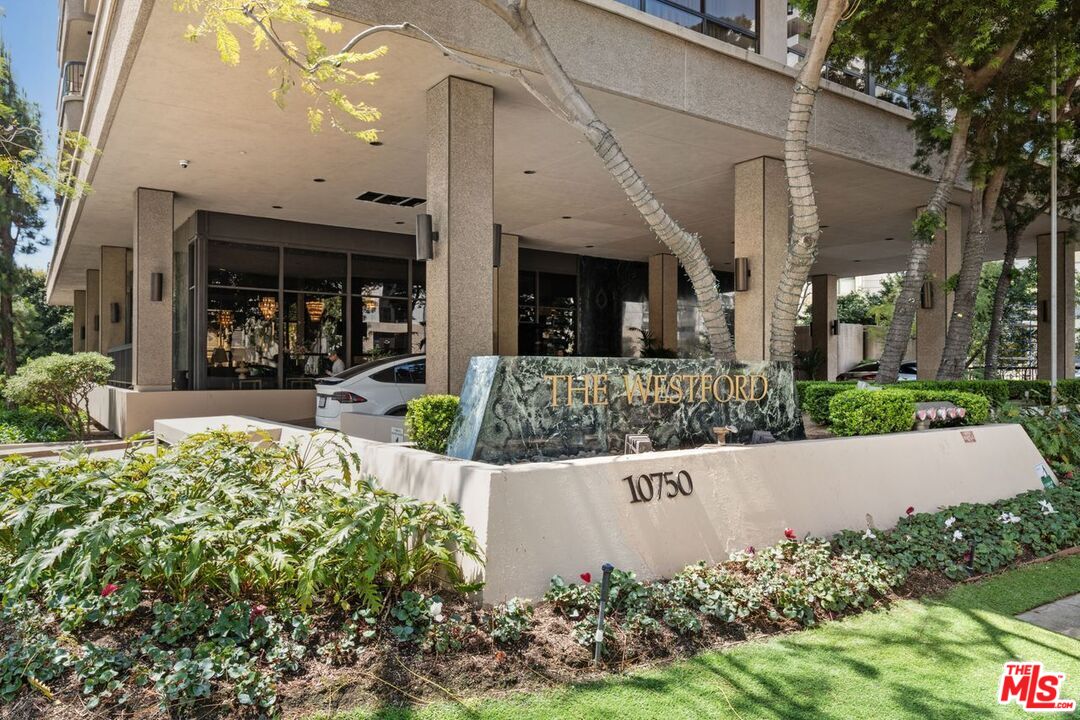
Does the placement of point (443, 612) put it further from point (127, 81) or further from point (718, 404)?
point (127, 81)

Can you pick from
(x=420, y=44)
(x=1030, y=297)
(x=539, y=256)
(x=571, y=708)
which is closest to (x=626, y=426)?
(x=571, y=708)

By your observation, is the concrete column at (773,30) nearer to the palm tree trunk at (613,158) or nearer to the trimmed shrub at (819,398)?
the palm tree trunk at (613,158)

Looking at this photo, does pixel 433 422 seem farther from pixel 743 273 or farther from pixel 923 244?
pixel 923 244

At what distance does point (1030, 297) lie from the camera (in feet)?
110

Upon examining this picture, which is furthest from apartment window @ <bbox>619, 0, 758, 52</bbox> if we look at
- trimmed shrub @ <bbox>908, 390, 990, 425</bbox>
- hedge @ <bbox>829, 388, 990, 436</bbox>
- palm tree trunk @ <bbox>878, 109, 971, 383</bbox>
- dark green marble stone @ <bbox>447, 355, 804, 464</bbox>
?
trimmed shrub @ <bbox>908, 390, 990, 425</bbox>

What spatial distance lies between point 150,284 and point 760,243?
35.8 ft

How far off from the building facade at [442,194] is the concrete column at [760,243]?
0.03m

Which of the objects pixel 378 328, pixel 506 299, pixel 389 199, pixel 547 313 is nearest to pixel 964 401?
pixel 389 199

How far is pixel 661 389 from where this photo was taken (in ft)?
21.6

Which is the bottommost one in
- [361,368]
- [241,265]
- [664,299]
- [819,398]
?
[819,398]

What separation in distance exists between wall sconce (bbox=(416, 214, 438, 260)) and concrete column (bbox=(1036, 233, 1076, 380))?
1694 cm

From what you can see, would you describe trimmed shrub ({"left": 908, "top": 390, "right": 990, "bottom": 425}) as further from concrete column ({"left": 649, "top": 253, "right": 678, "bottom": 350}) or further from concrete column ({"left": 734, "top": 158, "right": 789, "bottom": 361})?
concrete column ({"left": 649, "top": 253, "right": 678, "bottom": 350})

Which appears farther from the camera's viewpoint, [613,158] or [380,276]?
[380,276]

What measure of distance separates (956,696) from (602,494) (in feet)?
7.60
